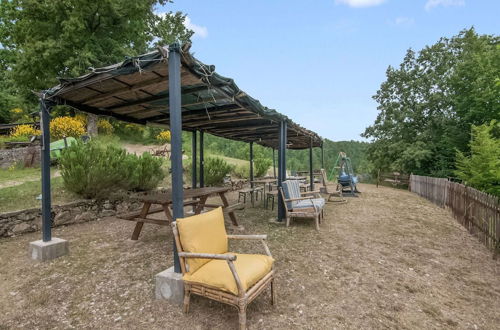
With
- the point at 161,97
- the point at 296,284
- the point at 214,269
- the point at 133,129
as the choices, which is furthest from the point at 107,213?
the point at 133,129

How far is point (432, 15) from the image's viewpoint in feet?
25.8

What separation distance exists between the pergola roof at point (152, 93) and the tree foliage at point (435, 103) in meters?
14.7

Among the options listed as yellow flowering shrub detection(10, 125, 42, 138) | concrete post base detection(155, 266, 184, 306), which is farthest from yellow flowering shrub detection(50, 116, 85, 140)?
concrete post base detection(155, 266, 184, 306)

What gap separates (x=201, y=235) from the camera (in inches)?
97.0

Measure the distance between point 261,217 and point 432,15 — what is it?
313 inches

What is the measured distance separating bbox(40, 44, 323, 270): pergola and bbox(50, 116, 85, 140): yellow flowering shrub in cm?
815

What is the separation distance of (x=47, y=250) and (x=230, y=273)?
3.05 metres

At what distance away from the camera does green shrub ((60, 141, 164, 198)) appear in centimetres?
582

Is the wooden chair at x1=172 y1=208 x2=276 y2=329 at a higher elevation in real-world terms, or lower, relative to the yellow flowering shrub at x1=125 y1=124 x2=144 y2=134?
lower

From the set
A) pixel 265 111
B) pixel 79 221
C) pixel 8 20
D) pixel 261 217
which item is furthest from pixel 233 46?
pixel 8 20

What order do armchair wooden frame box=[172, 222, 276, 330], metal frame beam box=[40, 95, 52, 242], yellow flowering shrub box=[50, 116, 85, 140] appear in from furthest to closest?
1. yellow flowering shrub box=[50, 116, 85, 140]
2. metal frame beam box=[40, 95, 52, 242]
3. armchair wooden frame box=[172, 222, 276, 330]

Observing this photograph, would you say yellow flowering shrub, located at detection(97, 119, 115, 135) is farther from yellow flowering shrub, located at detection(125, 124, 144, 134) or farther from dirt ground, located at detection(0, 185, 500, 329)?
dirt ground, located at detection(0, 185, 500, 329)

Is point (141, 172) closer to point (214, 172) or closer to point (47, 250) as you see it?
point (47, 250)

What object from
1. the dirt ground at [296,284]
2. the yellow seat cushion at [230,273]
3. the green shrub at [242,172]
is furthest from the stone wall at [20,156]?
the yellow seat cushion at [230,273]
